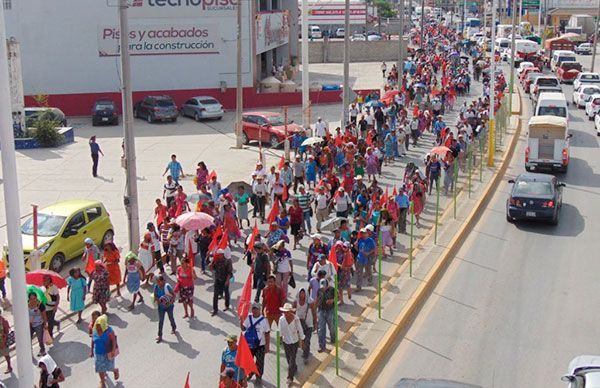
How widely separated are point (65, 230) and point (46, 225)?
1.62ft

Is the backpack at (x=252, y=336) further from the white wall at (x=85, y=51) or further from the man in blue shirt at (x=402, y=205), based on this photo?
the white wall at (x=85, y=51)

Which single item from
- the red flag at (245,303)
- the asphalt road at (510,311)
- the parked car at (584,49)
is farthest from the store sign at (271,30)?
the parked car at (584,49)

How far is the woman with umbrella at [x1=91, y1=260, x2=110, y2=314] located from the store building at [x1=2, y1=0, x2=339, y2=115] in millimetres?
30432

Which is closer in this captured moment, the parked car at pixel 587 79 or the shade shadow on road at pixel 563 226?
the shade shadow on road at pixel 563 226

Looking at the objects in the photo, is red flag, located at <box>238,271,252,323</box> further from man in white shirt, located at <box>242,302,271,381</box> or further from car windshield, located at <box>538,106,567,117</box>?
car windshield, located at <box>538,106,567,117</box>

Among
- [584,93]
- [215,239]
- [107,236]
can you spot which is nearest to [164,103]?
[107,236]

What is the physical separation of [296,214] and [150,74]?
2761cm

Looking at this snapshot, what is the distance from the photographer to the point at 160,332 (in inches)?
608

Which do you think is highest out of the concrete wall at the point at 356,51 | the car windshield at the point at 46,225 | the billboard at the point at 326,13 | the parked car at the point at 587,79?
the billboard at the point at 326,13

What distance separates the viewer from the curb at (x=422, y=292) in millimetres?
14039

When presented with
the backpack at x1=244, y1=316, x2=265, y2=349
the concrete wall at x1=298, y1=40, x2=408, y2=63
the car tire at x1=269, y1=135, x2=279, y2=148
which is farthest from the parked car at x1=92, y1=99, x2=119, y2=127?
the concrete wall at x1=298, y1=40, x2=408, y2=63

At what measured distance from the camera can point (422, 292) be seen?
17.5m

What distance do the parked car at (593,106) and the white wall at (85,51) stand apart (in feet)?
62.4

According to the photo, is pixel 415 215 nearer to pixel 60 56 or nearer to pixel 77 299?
pixel 77 299
